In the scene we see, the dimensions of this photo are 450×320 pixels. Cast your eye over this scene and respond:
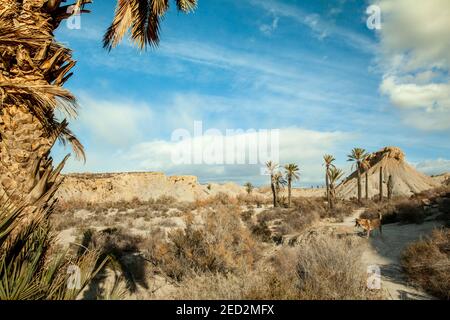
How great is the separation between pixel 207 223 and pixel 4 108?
18.0 feet

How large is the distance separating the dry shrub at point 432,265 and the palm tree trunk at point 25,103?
24.8 ft

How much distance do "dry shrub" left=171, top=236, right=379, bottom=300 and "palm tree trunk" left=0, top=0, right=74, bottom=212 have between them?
3136mm

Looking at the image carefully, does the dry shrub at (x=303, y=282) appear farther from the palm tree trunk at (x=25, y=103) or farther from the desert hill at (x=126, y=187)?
the desert hill at (x=126, y=187)

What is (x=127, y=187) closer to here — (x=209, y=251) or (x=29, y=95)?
(x=209, y=251)

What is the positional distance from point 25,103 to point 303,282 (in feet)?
18.9

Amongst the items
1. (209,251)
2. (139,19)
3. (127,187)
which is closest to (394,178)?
(127,187)

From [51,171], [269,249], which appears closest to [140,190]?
[269,249]

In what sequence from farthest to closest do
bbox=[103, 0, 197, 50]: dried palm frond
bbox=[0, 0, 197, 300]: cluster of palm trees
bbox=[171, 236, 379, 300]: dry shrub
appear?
bbox=[103, 0, 197, 50]: dried palm frond → bbox=[171, 236, 379, 300]: dry shrub → bbox=[0, 0, 197, 300]: cluster of palm trees

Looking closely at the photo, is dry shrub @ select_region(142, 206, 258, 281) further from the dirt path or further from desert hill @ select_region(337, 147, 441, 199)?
desert hill @ select_region(337, 147, 441, 199)

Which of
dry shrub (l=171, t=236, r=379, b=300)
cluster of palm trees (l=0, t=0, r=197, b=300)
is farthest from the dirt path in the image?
cluster of palm trees (l=0, t=0, r=197, b=300)

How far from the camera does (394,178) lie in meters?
Result: 53.8

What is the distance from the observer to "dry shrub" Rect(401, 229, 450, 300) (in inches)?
249

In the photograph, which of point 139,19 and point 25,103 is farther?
point 139,19
